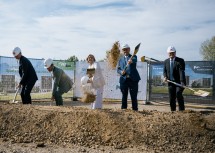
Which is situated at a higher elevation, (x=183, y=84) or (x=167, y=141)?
(x=183, y=84)

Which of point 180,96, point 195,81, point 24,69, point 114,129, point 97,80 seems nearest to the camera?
point 114,129

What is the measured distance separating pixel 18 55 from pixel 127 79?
3.00 meters

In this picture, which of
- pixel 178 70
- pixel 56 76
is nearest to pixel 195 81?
pixel 178 70

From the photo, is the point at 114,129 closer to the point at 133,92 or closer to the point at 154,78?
the point at 133,92

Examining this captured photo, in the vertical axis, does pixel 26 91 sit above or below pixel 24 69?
below

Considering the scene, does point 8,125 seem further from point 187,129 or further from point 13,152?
point 187,129

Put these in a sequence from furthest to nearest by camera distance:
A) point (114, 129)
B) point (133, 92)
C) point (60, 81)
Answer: point (60, 81), point (133, 92), point (114, 129)

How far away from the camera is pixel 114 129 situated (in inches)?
252

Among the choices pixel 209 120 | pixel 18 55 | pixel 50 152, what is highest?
pixel 18 55

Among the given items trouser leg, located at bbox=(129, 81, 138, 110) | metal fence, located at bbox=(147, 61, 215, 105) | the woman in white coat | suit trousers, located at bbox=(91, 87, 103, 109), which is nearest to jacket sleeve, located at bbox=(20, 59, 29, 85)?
the woman in white coat

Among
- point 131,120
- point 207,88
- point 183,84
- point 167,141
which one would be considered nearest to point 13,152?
point 131,120

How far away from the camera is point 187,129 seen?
245 inches

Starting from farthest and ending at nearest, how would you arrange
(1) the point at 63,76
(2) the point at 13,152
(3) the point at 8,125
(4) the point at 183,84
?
(1) the point at 63,76, (4) the point at 183,84, (3) the point at 8,125, (2) the point at 13,152

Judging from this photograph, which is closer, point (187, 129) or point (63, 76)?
point (187, 129)
